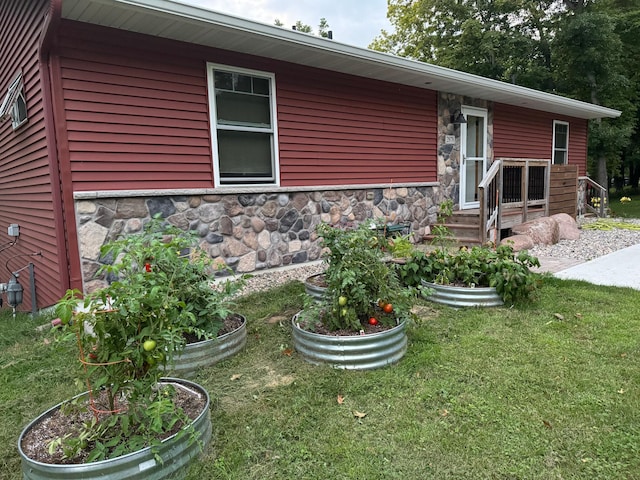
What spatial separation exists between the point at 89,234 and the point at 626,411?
4.16m

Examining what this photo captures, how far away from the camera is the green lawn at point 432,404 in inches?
68.2

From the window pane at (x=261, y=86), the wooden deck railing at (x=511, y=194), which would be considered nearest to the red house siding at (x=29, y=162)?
the window pane at (x=261, y=86)

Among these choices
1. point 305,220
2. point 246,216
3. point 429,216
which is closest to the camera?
point 246,216

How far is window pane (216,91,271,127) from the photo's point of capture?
4859 mm

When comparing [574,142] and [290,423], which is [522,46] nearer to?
[574,142]

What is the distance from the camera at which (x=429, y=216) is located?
7.38 metres

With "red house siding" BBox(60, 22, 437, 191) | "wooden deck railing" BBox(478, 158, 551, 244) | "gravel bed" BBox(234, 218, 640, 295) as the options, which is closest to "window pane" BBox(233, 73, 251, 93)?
"red house siding" BBox(60, 22, 437, 191)

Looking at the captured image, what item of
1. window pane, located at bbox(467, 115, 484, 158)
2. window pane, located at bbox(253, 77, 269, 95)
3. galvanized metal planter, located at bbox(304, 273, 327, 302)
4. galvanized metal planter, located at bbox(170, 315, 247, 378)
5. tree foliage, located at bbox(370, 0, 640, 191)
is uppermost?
Result: tree foliage, located at bbox(370, 0, 640, 191)

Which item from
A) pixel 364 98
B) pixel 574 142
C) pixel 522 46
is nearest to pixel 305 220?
pixel 364 98

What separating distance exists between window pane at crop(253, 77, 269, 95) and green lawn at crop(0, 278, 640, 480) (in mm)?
3046

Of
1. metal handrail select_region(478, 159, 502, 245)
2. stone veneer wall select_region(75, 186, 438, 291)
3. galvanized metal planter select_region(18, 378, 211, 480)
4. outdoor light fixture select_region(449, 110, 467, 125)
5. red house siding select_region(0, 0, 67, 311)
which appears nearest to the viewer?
galvanized metal planter select_region(18, 378, 211, 480)

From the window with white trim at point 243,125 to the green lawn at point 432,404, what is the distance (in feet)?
7.64

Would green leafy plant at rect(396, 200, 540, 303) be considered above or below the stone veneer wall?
below

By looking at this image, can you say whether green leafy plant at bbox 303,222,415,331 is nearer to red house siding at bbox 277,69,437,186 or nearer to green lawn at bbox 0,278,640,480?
green lawn at bbox 0,278,640,480
